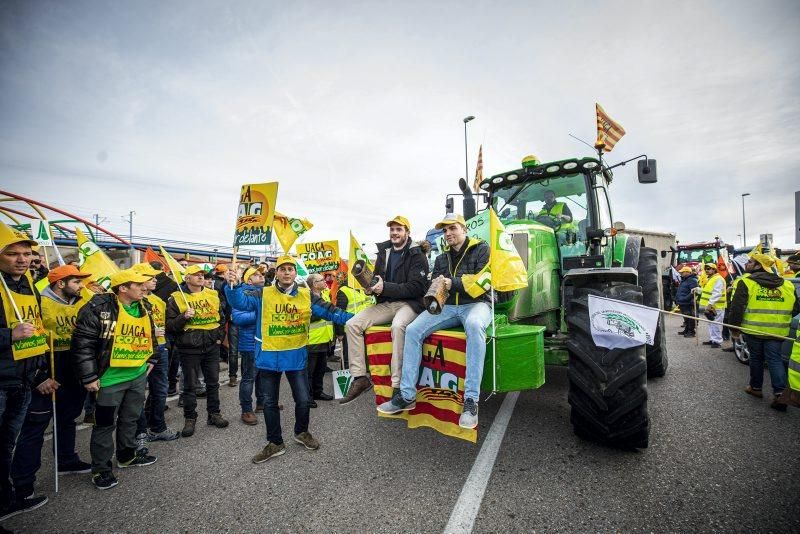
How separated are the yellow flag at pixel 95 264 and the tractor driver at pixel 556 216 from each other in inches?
246

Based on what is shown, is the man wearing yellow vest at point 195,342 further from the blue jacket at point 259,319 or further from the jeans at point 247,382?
the blue jacket at point 259,319

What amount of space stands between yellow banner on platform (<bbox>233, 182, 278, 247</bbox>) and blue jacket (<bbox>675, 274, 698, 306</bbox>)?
11254 millimetres

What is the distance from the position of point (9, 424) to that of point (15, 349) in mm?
700

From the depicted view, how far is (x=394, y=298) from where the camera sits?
374cm

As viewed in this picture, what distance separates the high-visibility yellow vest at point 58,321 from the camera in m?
3.69

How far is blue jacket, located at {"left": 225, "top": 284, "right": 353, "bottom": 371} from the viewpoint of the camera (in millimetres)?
3730

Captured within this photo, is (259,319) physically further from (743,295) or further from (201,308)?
(743,295)

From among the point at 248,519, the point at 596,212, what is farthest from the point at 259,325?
the point at 596,212

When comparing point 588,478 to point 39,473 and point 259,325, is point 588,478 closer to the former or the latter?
point 259,325

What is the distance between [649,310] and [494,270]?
53.2 inches

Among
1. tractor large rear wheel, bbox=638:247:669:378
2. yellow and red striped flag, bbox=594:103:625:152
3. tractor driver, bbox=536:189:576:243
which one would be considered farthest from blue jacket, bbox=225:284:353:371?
yellow and red striped flag, bbox=594:103:625:152

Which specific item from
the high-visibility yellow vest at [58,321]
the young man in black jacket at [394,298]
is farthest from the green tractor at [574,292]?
the high-visibility yellow vest at [58,321]

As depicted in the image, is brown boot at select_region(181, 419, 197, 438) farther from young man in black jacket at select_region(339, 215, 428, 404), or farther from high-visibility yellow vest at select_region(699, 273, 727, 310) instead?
high-visibility yellow vest at select_region(699, 273, 727, 310)

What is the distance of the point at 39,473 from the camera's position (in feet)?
11.3
